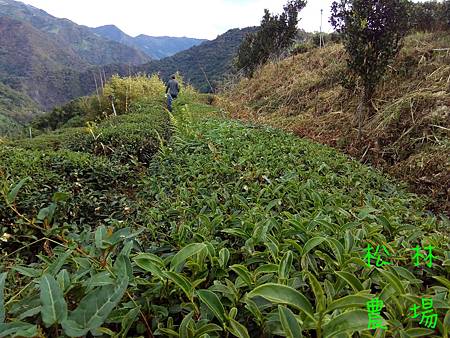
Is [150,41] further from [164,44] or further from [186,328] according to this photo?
[186,328]

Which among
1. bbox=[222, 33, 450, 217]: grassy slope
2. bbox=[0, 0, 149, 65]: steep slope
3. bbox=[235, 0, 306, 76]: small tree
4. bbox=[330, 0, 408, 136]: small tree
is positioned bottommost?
bbox=[222, 33, 450, 217]: grassy slope

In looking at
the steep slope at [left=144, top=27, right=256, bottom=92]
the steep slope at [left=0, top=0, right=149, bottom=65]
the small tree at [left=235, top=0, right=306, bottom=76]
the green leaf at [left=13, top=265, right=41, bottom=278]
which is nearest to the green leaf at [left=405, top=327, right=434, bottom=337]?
the green leaf at [left=13, top=265, right=41, bottom=278]

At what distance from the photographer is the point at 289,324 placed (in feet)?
2.36

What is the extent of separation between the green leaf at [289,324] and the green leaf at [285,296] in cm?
2

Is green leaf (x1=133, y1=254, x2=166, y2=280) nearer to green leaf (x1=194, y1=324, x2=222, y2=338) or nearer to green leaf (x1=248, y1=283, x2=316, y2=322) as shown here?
green leaf (x1=194, y1=324, x2=222, y2=338)

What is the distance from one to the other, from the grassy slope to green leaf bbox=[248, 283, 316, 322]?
3281 mm

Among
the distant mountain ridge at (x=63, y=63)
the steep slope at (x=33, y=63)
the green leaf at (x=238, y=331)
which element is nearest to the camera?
the green leaf at (x=238, y=331)

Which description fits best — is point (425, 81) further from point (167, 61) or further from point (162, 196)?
point (167, 61)

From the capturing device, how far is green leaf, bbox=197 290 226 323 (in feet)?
2.79

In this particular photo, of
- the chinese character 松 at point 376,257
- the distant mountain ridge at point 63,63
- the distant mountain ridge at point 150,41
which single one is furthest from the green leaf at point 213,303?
the distant mountain ridge at point 150,41

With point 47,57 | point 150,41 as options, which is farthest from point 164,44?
point 47,57

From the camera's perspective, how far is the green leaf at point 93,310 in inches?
27.1

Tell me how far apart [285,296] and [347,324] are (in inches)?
5.2

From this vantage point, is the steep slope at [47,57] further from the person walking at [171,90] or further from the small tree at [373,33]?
the small tree at [373,33]
